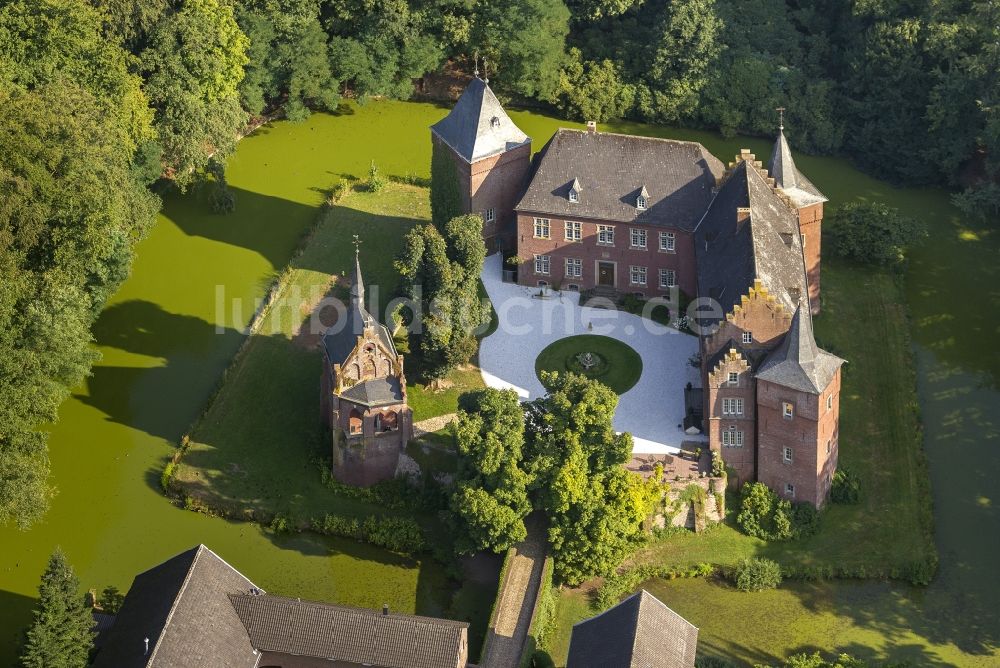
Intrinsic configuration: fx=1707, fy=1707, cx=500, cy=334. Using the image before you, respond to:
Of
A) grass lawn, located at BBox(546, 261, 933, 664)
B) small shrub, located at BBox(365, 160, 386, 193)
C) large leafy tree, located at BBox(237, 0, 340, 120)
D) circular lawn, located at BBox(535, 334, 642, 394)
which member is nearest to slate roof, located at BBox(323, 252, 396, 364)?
circular lawn, located at BBox(535, 334, 642, 394)

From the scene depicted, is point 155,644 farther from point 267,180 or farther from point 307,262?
point 267,180

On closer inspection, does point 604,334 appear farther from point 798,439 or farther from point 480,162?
point 798,439

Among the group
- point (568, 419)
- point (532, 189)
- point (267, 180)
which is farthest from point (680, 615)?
point (267, 180)

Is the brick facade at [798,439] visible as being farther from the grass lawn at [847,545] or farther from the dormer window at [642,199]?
the dormer window at [642,199]

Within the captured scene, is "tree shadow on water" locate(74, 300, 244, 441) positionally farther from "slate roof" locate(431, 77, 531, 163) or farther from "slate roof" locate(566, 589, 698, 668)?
"slate roof" locate(566, 589, 698, 668)

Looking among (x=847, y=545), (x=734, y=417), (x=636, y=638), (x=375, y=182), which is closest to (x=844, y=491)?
(x=847, y=545)
